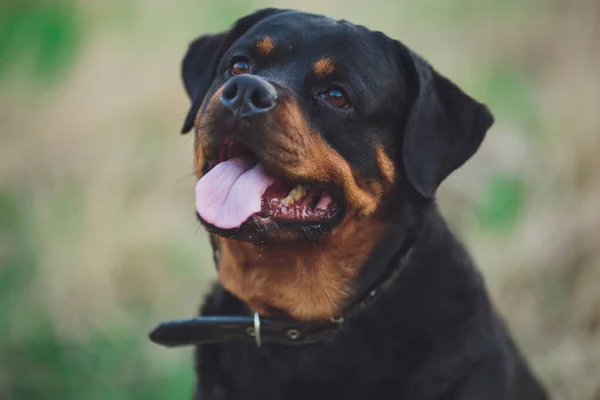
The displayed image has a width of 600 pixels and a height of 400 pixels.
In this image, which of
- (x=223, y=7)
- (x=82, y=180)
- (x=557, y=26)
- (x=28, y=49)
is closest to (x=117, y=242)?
(x=82, y=180)

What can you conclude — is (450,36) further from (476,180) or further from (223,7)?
(223,7)

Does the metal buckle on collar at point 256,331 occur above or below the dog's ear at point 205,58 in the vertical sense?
below

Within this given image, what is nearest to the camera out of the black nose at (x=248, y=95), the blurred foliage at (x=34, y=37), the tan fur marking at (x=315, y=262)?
the black nose at (x=248, y=95)

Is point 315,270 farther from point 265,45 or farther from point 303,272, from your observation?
point 265,45

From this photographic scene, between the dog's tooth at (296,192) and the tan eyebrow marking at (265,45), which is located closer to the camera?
the dog's tooth at (296,192)

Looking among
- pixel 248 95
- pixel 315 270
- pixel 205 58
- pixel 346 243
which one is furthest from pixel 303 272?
pixel 205 58

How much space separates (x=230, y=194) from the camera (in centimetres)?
235

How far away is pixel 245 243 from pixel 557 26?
3869 mm

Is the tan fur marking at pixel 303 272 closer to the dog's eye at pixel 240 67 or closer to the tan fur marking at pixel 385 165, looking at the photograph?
the tan fur marking at pixel 385 165

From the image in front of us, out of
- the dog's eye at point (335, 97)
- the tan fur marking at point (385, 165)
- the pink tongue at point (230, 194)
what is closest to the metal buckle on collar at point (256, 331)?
the pink tongue at point (230, 194)

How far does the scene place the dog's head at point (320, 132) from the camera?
2.34 m

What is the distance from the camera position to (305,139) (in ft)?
7.95

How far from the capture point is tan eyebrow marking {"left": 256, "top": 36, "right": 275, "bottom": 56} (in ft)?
8.77

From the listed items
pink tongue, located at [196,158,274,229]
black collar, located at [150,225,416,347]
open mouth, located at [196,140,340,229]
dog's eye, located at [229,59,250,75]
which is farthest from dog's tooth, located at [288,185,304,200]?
dog's eye, located at [229,59,250,75]
